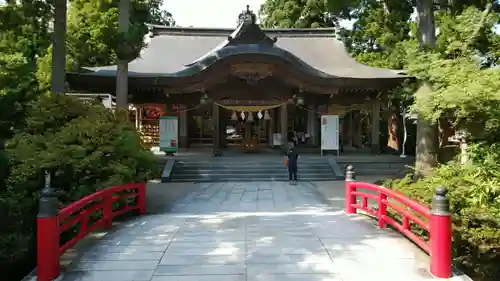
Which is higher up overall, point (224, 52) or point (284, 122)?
point (224, 52)

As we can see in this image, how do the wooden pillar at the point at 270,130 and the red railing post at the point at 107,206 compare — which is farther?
the wooden pillar at the point at 270,130

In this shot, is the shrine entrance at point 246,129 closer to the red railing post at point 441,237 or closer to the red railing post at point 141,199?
the red railing post at point 141,199

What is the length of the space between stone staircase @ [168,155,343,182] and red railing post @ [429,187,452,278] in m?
9.11

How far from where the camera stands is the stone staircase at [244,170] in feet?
44.5

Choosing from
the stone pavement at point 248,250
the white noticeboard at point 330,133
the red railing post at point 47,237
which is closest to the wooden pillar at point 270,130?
the white noticeboard at point 330,133

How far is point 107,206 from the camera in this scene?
6496mm

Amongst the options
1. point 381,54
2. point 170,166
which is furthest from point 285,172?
point 381,54

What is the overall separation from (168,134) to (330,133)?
261 inches

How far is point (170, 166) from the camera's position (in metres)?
14.0

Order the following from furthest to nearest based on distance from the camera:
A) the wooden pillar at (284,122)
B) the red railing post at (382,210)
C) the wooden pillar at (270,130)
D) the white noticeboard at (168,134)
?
1. the wooden pillar at (270,130)
2. the wooden pillar at (284,122)
3. the white noticeboard at (168,134)
4. the red railing post at (382,210)

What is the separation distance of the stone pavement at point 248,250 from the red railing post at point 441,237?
0.62 feet

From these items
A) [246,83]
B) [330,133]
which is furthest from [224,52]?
[330,133]

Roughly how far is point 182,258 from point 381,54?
19.3 meters

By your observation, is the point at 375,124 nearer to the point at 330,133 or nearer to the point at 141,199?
the point at 330,133
